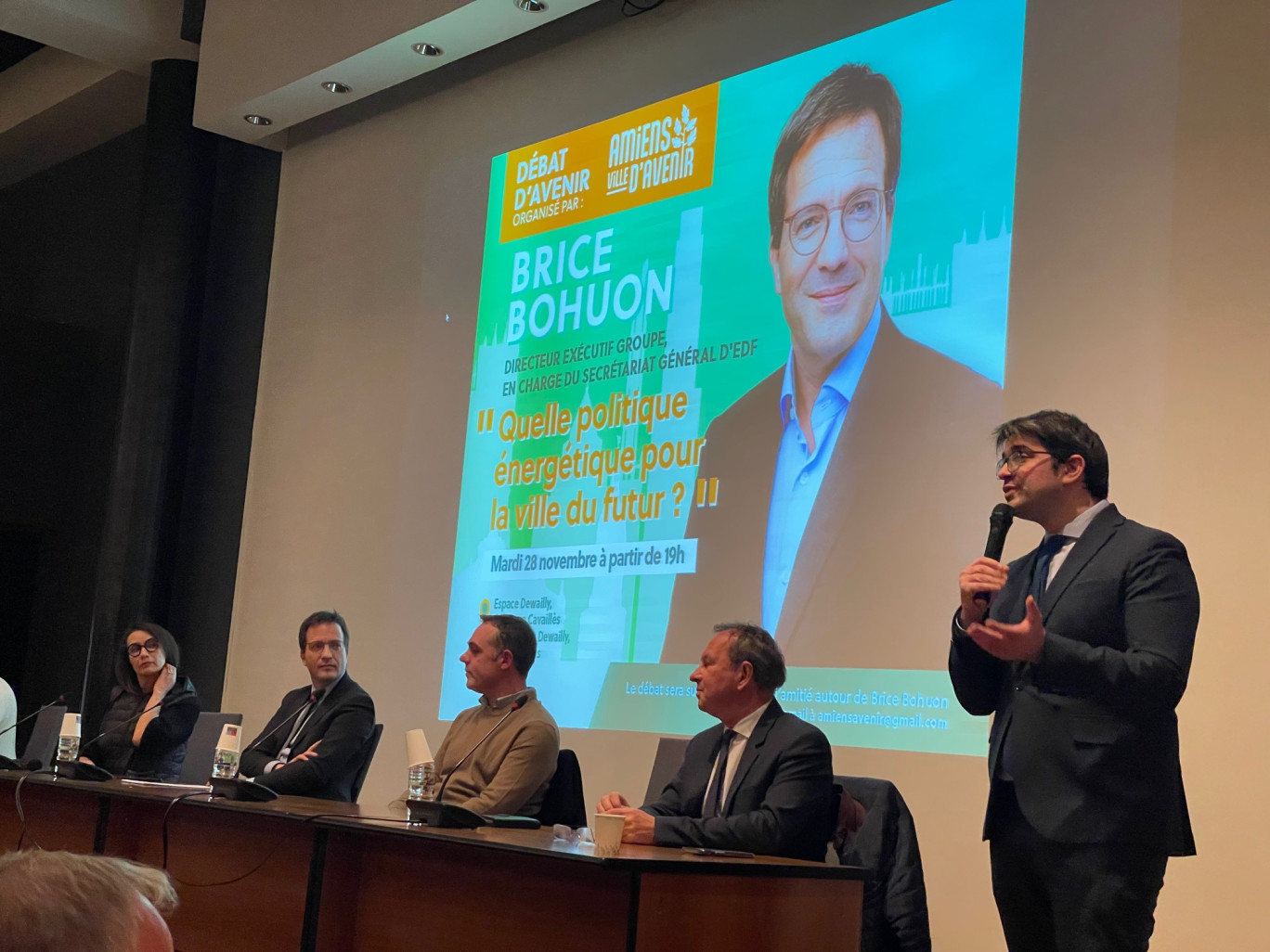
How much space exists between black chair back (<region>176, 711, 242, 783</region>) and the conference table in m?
0.67

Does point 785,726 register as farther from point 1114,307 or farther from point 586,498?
point 586,498

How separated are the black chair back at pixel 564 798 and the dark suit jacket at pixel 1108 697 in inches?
54.1

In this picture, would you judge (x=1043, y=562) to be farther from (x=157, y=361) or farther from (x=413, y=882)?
(x=157, y=361)

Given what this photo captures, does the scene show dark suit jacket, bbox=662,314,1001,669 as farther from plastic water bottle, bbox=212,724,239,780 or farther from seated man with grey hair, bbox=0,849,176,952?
seated man with grey hair, bbox=0,849,176,952

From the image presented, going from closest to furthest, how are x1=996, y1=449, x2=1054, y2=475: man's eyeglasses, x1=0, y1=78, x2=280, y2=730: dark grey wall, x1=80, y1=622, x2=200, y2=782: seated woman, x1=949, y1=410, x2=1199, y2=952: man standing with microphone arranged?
x1=949, y1=410, x2=1199, y2=952: man standing with microphone → x1=996, y1=449, x2=1054, y2=475: man's eyeglasses → x1=80, y1=622, x2=200, y2=782: seated woman → x1=0, y1=78, x2=280, y2=730: dark grey wall

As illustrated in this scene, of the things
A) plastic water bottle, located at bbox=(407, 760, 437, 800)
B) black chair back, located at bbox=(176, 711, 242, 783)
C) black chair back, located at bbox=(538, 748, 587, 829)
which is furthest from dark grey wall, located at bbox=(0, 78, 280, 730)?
plastic water bottle, located at bbox=(407, 760, 437, 800)

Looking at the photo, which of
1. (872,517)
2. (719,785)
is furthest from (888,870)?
(872,517)

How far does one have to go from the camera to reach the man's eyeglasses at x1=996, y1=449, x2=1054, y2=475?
99.3 inches

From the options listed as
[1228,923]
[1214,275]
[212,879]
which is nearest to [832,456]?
[1214,275]

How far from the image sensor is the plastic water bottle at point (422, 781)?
3.13 m

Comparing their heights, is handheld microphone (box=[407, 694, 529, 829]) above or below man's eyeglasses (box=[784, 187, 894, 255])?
below

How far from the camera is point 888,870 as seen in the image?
2.93 meters

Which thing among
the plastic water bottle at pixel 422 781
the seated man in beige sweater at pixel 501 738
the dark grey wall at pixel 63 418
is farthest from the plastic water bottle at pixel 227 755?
the dark grey wall at pixel 63 418

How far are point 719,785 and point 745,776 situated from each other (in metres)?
0.11
